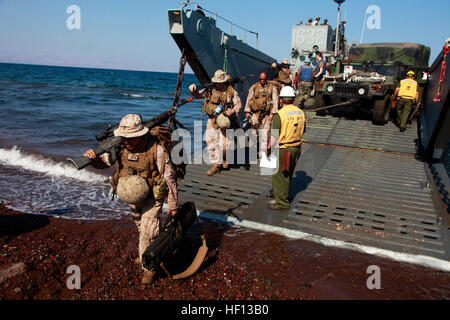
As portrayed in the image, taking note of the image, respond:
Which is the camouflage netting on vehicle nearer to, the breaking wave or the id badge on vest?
the breaking wave

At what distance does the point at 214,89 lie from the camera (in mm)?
5934

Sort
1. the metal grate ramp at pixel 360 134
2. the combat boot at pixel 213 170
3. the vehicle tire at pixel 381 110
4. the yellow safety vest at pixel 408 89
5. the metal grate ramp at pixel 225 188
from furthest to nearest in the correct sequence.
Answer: the vehicle tire at pixel 381 110, the yellow safety vest at pixel 408 89, the metal grate ramp at pixel 360 134, the combat boot at pixel 213 170, the metal grate ramp at pixel 225 188

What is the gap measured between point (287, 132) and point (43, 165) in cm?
587

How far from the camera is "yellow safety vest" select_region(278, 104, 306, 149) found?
427cm

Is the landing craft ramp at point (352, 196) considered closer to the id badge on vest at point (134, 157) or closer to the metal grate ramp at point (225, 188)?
the metal grate ramp at point (225, 188)

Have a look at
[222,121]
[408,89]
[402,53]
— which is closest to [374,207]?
[222,121]

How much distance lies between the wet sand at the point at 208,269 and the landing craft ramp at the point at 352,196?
446 millimetres

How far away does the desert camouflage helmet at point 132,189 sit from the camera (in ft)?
8.71

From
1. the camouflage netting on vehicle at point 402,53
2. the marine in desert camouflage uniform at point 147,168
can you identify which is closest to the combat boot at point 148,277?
the marine in desert camouflage uniform at point 147,168

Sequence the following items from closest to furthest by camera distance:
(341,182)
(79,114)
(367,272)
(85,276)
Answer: (85,276) → (367,272) → (341,182) → (79,114)

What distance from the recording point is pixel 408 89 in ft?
26.9
